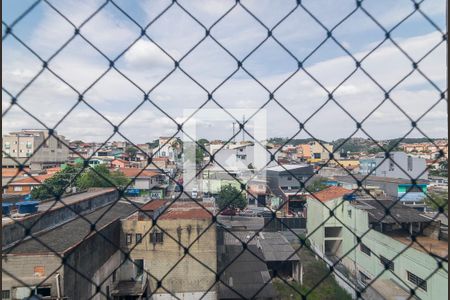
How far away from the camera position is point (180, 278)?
15.2ft

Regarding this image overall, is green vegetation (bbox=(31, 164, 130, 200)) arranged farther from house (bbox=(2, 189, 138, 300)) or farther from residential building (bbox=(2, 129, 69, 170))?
house (bbox=(2, 189, 138, 300))

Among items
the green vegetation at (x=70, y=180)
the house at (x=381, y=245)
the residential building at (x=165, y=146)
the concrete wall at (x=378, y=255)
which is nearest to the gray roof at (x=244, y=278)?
the house at (x=381, y=245)

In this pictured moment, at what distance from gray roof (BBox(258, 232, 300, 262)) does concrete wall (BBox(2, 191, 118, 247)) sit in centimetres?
276

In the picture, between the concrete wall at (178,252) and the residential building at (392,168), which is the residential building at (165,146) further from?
the concrete wall at (178,252)

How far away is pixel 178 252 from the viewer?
4.03m

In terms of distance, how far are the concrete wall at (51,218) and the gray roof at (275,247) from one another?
2756 mm

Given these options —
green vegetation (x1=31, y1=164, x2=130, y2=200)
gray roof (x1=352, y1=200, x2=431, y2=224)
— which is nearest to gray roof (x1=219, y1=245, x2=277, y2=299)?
gray roof (x1=352, y1=200, x2=431, y2=224)

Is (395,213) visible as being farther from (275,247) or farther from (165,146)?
(165,146)

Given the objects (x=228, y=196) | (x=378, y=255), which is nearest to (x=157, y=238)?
(x=228, y=196)

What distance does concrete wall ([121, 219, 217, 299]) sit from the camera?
3.88 m

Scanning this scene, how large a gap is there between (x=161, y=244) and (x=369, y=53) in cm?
377

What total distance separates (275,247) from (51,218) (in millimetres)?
4114

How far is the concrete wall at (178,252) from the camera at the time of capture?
3875mm

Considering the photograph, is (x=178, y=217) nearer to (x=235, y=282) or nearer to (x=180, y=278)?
(x=180, y=278)
